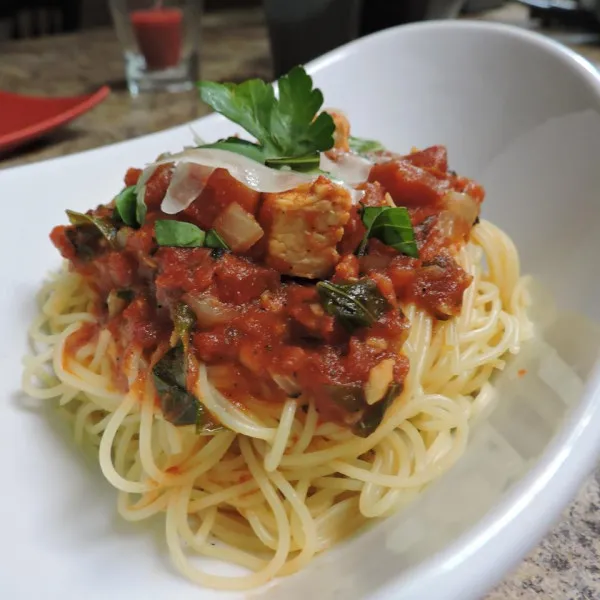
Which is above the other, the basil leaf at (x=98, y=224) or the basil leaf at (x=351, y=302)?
the basil leaf at (x=351, y=302)

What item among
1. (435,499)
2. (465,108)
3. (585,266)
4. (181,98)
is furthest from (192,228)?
(181,98)

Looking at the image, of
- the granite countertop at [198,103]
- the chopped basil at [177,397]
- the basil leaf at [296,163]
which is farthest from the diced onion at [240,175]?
the granite countertop at [198,103]

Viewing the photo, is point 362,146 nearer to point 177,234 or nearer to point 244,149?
point 244,149

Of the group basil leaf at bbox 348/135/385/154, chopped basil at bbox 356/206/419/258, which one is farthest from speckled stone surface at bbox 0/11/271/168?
chopped basil at bbox 356/206/419/258

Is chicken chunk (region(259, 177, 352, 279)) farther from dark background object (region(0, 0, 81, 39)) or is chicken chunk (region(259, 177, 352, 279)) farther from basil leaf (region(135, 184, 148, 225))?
dark background object (region(0, 0, 81, 39))

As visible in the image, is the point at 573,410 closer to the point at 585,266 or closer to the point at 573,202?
the point at 585,266

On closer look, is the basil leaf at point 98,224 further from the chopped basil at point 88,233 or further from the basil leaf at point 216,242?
the basil leaf at point 216,242
